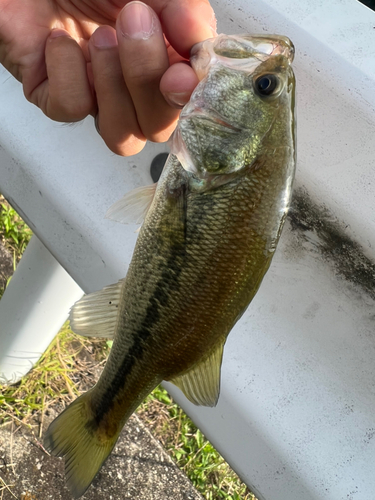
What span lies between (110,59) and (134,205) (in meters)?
0.37

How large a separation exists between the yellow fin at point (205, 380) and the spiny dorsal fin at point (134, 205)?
379 mm

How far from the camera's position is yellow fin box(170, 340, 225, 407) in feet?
3.52

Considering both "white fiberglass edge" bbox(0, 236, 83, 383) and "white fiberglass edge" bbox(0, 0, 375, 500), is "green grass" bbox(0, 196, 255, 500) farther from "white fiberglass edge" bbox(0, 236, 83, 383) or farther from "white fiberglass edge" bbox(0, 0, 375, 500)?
"white fiberglass edge" bbox(0, 0, 375, 500)

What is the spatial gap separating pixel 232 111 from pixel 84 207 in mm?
765

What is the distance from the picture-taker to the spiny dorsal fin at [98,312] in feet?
3.91

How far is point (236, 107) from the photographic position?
3.44 ft

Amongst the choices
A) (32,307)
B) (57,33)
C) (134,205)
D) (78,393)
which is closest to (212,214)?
(134,205)

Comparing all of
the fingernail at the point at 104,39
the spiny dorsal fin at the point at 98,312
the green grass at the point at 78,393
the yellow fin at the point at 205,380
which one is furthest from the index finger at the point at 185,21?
the green grass at the point at 78,393

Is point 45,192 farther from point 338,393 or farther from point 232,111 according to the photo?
point 338,393

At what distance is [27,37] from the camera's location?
1.26 m

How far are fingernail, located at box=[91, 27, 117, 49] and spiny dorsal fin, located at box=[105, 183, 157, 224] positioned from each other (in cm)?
36

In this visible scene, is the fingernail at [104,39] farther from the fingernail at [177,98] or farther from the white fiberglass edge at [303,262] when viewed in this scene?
the white fiberglass edge at [303,262]

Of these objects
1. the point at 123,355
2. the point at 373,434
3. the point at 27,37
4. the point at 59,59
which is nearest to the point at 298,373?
the point at 373,434

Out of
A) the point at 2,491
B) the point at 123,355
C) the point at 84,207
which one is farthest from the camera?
the point at 2,491
